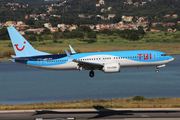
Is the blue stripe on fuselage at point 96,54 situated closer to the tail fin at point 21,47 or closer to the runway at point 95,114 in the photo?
the tail fin at point 21,47

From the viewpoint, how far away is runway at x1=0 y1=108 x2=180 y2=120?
44.4 meters

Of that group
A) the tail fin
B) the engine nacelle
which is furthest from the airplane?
the tail fin

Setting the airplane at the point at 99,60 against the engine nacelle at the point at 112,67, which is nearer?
the engine nacelle at the point at 112,67

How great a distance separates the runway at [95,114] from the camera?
4444cm

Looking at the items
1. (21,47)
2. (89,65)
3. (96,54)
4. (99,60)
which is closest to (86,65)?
(89,65)

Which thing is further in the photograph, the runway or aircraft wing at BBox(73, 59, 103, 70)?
aircraft wing at BBox(73, 59, 103, 70)

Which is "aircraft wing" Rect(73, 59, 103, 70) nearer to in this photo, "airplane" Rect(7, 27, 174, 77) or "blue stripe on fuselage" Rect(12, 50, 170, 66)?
"airplane" Rect(7, 27, 174, 77)

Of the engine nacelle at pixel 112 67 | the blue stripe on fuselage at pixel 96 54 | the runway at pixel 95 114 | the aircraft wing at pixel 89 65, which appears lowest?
the runway at pixel 95 114

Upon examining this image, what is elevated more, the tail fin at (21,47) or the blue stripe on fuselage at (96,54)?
the tail fin at (21,47)

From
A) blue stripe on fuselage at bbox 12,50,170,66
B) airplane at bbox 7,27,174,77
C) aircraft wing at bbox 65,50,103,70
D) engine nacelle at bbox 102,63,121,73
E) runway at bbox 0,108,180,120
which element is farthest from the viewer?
blue stripe on fuselage at bbox 12,50,170,66

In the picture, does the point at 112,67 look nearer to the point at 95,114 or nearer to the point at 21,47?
the point at 95,114

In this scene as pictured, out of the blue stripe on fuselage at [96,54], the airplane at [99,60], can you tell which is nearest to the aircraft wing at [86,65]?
the airplane at [99,60]

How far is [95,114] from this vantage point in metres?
47.2

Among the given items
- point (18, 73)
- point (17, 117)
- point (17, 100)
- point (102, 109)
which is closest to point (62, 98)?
point (17, 100)
